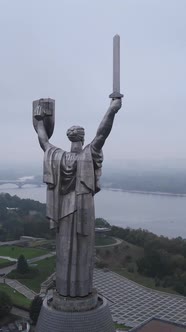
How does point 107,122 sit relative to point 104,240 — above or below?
above

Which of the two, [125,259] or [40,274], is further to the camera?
[125,259]

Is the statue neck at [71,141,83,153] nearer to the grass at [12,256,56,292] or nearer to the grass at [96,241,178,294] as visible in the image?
the grass at [12,256,56,292]

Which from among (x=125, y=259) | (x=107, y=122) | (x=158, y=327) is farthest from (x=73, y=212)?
(x=125, y=259)

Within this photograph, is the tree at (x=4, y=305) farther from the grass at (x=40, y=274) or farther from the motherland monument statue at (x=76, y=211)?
the motherland monument statue at (x=76, y=211)

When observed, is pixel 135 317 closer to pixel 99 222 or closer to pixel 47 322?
pixel 47 322

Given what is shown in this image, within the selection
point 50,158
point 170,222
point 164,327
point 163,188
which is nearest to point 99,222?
point 170,222

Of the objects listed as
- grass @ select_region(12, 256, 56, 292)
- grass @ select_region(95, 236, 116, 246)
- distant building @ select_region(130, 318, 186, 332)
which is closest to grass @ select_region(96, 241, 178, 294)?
grass @ select_region(95, 236, 116, 246)

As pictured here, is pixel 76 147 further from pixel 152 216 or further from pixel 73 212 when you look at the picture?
pixel 152 216
